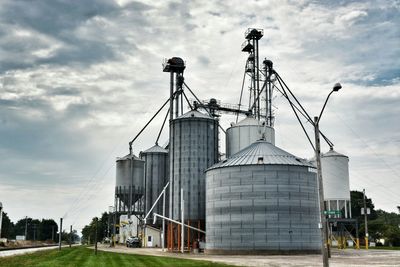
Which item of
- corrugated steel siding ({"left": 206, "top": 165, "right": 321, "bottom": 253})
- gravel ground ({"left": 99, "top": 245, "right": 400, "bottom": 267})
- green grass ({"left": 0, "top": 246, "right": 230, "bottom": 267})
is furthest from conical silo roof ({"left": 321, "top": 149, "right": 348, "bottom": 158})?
green grass ({"left": 0, "top": 246, "right": 230, "bottom": 267})

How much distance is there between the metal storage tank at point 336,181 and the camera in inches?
3189

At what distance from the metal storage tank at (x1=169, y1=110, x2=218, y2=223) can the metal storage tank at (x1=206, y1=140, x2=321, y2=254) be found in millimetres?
11284

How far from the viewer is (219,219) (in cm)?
5881

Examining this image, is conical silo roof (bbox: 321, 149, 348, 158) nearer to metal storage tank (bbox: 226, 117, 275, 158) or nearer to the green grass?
metal storage tank (bbox: 226, 117, 275, 158)

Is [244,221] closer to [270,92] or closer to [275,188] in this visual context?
[275,188]

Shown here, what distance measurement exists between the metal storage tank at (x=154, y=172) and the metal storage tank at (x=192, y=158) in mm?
21574

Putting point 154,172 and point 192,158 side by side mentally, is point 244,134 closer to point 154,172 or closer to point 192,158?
point 192,158

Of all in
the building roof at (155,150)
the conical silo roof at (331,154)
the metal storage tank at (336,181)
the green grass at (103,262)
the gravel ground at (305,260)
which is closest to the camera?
the green grass at (103,262)

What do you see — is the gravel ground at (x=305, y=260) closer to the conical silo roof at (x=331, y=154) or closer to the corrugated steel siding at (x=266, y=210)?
the corrugated steel siding at (x=266, y=210)

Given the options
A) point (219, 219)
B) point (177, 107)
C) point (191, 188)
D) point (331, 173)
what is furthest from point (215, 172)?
point (177, 107)

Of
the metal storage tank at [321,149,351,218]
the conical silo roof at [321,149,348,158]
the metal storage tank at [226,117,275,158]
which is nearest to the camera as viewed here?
the metal storage tank at [226,117,275,158]

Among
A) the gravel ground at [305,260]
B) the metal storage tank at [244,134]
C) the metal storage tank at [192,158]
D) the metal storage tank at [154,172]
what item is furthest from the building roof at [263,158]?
the metal storage tank at [154,172]

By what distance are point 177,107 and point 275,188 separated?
4210 centimetres

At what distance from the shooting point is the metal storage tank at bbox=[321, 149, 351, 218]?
81000 mm
